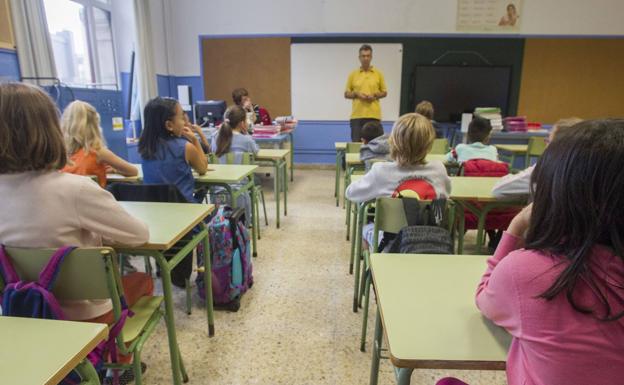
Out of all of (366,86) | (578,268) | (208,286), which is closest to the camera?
(578,268)

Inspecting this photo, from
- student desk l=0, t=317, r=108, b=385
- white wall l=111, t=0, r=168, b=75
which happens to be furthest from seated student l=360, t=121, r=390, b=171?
white wall l=111, t=0, r=168, b=75

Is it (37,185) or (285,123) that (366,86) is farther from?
(37,185)

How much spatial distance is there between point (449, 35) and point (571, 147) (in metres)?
6.13

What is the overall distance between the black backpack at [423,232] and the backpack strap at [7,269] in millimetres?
1183

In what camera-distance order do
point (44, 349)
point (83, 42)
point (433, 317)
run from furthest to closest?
point (83, 42)
point (433, 317)
point (44, 349)

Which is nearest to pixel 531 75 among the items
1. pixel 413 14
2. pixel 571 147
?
pixel 413 14

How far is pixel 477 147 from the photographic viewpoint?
290 centimetres

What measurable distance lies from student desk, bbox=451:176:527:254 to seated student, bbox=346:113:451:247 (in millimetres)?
274

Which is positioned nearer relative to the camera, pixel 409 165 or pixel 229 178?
pixel 409 165

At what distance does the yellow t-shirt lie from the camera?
488cm

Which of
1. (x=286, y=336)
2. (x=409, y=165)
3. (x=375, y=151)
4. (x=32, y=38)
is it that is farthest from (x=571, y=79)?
(x=32, y=38)

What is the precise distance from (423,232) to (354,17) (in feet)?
18.2

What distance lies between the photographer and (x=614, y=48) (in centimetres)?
605

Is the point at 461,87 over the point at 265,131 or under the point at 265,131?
over
